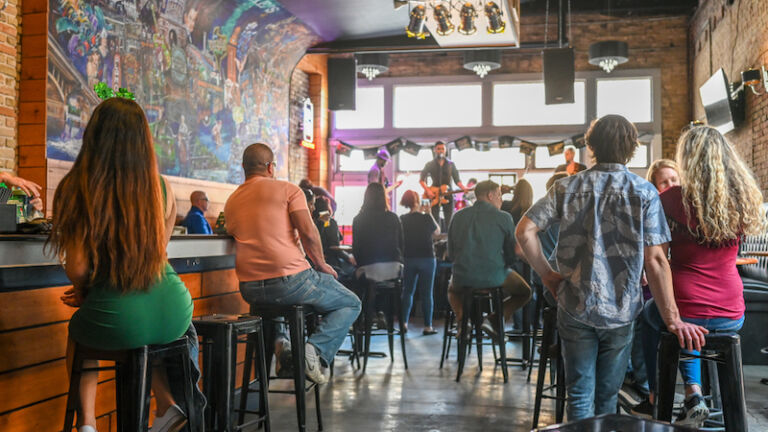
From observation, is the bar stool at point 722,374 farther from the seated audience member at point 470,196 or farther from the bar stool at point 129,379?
the seated audience member at point 470,196

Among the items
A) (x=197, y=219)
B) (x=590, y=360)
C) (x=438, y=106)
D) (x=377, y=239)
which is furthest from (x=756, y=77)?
(x=438, y=106)

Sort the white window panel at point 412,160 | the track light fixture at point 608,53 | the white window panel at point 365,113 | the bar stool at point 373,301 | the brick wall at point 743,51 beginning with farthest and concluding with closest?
the white window panel at point 365,113 → the white window panel at point 412,160 → the track light fixture at point 608,53 → the brick wall at point 743,51 → the bar stool at point 373,301

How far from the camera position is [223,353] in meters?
2.85

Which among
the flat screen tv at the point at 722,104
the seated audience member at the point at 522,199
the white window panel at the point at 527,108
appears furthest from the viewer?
the white window panel at the point at 527,108

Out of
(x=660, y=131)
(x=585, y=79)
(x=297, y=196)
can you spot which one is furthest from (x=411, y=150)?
(x=297, y=196)

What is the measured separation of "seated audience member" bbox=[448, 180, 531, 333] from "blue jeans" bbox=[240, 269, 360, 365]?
1.41 m

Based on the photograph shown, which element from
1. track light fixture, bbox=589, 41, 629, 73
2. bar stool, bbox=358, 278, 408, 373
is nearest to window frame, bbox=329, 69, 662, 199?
track light fixture, bbox=589, 41, 629, 73

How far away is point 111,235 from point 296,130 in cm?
972

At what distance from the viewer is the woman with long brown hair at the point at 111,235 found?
6.94 feet

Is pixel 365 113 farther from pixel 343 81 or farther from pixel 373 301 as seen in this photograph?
pixel 373 301

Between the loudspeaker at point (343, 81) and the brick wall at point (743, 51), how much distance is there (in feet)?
17.4

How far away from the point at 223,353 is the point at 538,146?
9843 millimetres

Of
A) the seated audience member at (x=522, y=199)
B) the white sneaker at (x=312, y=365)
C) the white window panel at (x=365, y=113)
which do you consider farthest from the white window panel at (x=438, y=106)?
the white sneaker at (x=312, y=365)

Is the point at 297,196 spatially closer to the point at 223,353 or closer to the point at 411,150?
the point at 223,353
